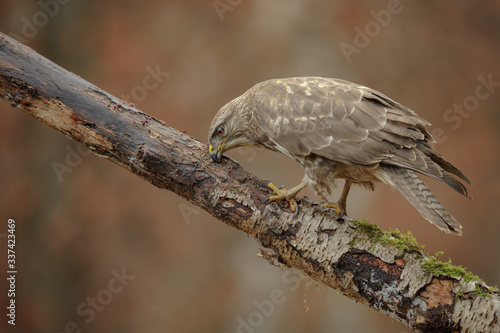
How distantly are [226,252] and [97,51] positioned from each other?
3.51m

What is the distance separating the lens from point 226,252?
6.28 m

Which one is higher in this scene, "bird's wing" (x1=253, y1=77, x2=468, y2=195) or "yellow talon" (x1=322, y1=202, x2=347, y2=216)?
"bird's wing" (x1=253, y1=77, x2=468, y2=195)

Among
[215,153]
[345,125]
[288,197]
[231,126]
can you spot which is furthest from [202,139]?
[345,125]

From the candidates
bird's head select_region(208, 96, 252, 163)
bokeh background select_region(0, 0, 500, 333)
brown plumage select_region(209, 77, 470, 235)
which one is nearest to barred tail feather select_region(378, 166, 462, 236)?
brown plumage select_region(209, 77, 470, 235)

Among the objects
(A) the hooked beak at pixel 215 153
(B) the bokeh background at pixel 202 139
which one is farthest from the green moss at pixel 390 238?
(B) the bokeh background at pixel 202 139

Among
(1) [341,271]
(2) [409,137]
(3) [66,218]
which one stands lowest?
(3) [66,218]

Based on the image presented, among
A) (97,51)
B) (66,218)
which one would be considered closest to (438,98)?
(97,51)

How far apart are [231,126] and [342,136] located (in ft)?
3.33

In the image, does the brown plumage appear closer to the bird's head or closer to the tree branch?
the bird's head

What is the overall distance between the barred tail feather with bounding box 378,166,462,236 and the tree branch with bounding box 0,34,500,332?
0.30m

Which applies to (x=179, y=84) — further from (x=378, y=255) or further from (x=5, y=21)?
(x=378, y=255)

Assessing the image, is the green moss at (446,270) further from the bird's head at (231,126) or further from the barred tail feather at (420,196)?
the bird's head at (231,126)

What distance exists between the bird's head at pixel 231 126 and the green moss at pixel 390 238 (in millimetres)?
1255

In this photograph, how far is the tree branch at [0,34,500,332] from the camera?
10.3 ft
